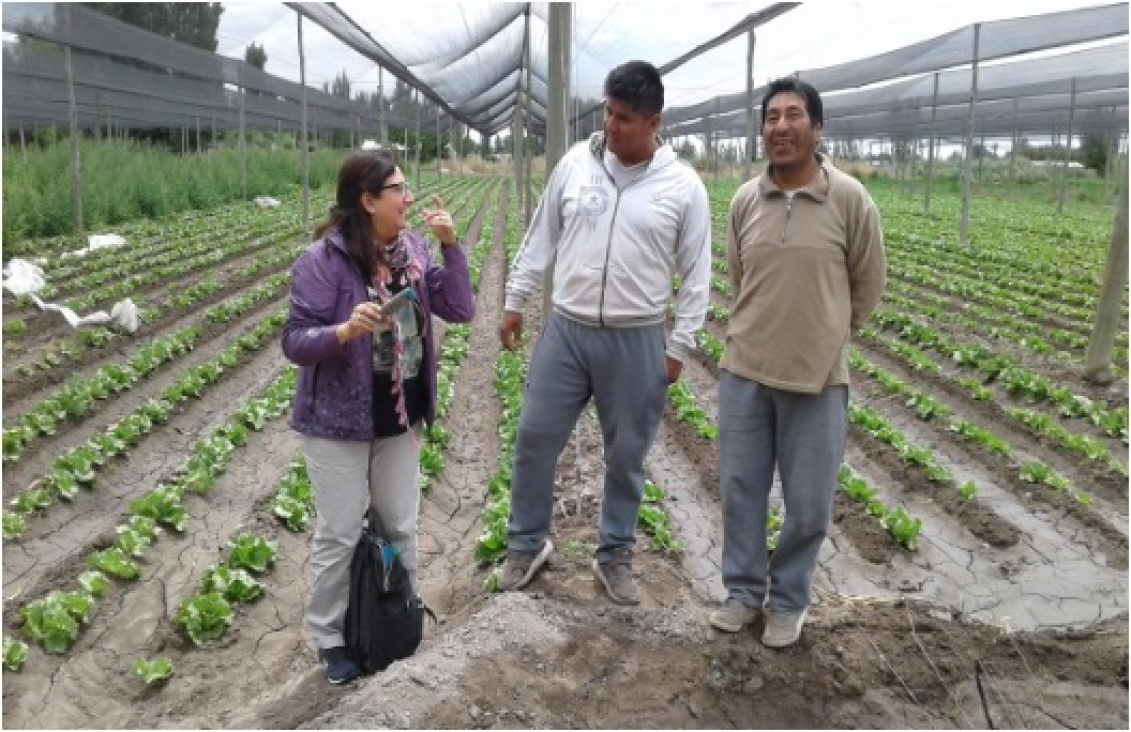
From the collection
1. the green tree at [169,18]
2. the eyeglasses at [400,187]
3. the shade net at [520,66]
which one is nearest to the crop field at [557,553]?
the eyeglasses at [400,187]

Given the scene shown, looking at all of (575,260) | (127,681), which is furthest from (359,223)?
(127,681)

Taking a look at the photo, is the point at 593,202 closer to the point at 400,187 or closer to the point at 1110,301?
the point at 400,187

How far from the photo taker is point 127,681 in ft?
12.4

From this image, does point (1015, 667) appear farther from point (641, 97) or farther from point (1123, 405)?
point (1123, 405)

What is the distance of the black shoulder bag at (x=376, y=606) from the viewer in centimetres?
334

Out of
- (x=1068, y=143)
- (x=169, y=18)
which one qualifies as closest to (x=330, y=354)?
(x=1068, y=143)

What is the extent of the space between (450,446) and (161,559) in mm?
2357

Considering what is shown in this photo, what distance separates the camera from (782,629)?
3.53 m

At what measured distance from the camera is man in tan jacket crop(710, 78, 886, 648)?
3307 mm

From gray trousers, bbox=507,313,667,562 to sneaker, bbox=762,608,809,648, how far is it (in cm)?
65

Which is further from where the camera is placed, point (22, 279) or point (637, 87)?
point (22, 279)

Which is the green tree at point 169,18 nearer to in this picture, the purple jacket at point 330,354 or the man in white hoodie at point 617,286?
the man in white hoodie at point 617,286

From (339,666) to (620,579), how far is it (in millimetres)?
1142

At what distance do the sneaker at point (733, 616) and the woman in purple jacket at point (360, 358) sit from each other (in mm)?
1209
